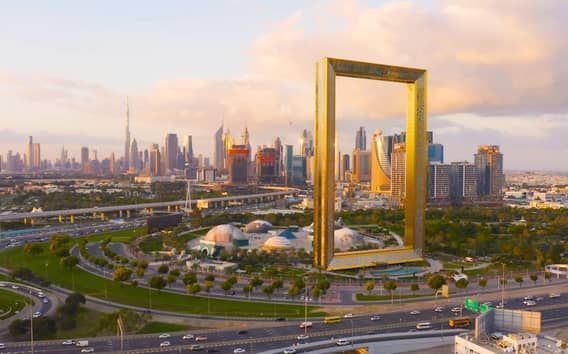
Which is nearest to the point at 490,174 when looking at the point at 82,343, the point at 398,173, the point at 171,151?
the point at 398,173

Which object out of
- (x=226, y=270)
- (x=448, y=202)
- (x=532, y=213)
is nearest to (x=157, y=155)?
(x=448, y=202)

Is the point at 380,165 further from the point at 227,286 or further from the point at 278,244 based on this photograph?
the point at 227,286

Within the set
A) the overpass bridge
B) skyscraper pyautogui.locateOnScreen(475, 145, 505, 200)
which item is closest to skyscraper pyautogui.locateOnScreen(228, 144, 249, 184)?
the overpass bridge

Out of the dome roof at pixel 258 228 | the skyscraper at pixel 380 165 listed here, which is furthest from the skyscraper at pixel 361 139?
the dome roof at pixel 258 228

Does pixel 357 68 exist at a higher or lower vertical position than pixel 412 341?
higher

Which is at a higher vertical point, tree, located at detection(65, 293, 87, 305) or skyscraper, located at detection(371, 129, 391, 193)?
skyscraper, located at detection(371, 129, 391, 193)

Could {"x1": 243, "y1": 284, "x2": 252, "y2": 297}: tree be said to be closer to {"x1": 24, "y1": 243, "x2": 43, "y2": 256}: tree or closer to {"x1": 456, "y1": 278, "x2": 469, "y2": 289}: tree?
{"x1": 456, "y1": 278, "x2": 469, "y2": 289}: tree

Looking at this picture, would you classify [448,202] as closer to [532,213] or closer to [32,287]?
[532,213]
